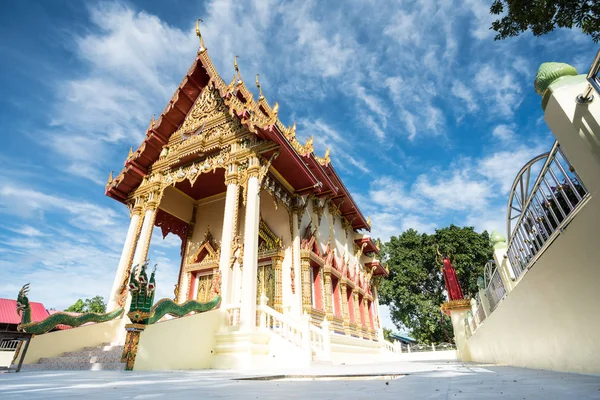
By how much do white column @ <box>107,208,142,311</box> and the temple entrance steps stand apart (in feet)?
4.89

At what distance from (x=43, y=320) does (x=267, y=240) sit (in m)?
5.16

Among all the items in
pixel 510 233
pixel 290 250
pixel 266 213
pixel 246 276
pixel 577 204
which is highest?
pixel 266 213

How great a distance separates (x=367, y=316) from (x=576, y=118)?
12.9 metres

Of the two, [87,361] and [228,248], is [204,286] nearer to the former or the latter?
[228,248]

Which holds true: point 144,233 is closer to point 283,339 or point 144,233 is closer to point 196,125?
point 196,125

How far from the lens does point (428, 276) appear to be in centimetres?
2417

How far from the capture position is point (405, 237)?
1025 inches

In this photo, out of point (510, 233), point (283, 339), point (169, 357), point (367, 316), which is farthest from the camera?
point (367, 316)

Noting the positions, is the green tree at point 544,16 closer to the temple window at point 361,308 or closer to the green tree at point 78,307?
the temple window at point 361,308

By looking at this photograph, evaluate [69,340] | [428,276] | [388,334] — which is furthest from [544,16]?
[388,334]

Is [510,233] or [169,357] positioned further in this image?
[169,357]

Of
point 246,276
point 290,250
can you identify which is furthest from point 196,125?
point 246,276

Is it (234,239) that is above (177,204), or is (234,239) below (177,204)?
below

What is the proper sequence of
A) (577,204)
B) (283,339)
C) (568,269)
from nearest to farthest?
(577,204)
(568,269)
(283,339)
